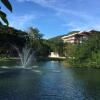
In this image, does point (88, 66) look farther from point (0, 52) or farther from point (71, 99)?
point (0, 52)

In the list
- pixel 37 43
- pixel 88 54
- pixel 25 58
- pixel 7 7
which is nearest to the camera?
pixel 7 7

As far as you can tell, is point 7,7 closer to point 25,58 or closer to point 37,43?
point 25,58

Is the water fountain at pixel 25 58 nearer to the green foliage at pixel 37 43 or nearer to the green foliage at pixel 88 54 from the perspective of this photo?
the green foliage at pixel 37 43

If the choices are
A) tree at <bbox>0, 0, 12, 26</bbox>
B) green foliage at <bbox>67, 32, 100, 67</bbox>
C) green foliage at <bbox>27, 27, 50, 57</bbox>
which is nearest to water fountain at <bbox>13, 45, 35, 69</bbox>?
green foliage at <bbox>27, 27, 50, 57</bbox>

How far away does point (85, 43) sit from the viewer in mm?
56281

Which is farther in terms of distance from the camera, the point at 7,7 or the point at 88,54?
the point at 88,54

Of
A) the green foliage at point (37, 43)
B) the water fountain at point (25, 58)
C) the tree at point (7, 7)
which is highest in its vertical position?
the green foliage at point (37, 43)

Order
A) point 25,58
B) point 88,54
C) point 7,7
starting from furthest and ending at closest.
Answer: point 25,58, point 88,54, point 7,7

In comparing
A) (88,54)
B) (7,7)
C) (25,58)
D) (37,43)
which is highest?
(37,43)

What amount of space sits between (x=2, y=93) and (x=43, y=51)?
8298 cm

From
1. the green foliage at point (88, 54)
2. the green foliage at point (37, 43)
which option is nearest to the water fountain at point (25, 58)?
the green foliage at point (37, 43)

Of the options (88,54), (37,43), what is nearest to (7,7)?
(88,54)

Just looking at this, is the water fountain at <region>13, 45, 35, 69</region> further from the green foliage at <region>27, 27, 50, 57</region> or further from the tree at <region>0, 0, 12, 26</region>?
the tree at <region>0, 0, 12, 26</region>

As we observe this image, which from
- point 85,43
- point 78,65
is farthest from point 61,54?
point 78,65
